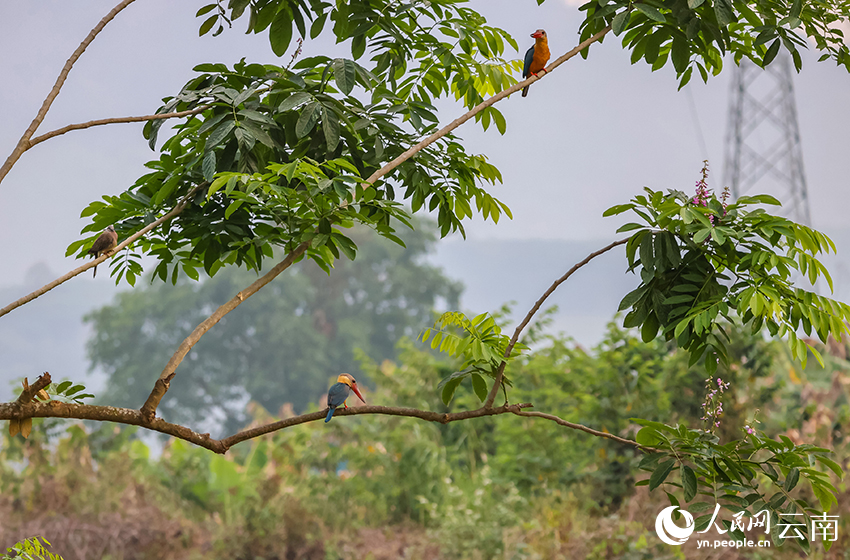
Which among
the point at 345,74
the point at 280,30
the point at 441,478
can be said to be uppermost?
the point at 441,478

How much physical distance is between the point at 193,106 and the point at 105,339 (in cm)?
1484

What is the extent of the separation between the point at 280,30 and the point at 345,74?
282 mm

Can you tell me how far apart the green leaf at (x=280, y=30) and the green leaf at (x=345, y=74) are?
0.75ft

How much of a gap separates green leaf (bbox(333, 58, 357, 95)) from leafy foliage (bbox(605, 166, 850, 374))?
0.55 meters

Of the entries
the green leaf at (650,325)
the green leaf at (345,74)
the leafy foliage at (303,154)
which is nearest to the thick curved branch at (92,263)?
the leafy foliage at (303,154)

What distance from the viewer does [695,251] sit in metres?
1.37

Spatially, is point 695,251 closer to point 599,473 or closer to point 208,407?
point 599,473

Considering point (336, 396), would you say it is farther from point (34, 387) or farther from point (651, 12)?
point (651, 12)

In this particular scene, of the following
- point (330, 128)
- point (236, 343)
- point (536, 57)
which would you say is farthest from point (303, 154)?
point (236, 343)

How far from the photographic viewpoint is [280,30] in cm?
147

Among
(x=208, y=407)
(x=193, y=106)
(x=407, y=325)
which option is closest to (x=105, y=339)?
(x=208, y=407)

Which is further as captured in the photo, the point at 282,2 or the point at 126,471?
the point at 126,471

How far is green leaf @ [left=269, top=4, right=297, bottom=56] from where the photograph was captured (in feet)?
4.80

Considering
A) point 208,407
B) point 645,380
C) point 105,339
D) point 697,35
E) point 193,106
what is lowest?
point 193,106
